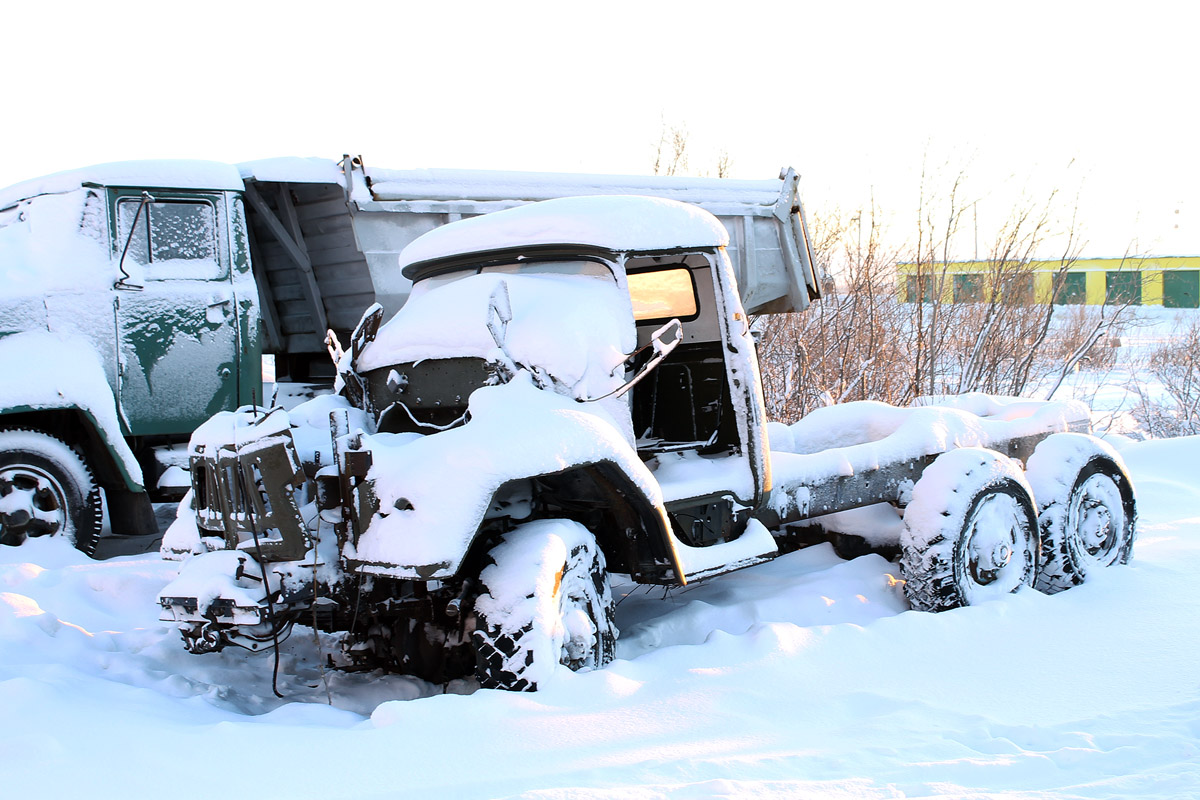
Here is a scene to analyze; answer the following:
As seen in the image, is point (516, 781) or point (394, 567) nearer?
point (516, 781)

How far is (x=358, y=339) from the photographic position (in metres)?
4.67

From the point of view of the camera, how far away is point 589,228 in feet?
13.9

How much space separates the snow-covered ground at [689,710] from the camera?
2.78m

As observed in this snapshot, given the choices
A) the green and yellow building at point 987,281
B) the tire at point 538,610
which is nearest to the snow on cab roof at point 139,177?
the tire at point 538,610

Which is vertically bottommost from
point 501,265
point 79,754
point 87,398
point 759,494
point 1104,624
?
point 1104,624

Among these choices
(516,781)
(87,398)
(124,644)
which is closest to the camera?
(516,781)

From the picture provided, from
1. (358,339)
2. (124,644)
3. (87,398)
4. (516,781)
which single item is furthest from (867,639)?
(87,398)

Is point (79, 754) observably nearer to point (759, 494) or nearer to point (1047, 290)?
point (759, 494)

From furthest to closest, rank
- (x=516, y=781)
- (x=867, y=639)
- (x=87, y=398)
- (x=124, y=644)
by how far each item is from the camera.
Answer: (x=87, y=398)
(x=124, y=644)
(x=867, y=639)
(x=516, y=781)

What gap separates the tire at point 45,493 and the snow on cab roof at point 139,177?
5.71 ft

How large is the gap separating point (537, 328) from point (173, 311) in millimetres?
3879

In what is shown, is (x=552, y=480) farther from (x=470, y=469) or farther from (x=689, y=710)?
(x=689, y=710)

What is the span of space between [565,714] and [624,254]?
6.61ft

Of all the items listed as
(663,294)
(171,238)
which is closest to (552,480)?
(663,294)
